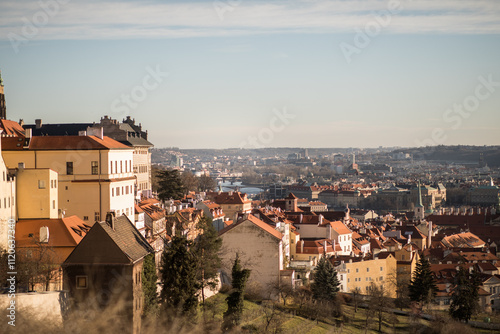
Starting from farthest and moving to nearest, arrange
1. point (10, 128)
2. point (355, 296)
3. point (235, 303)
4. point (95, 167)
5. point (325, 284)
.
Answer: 1. point (355, 296)
2. point (10, 128)
3. point (325, 284)
4. point (95, 167)
5. point (235, 303)

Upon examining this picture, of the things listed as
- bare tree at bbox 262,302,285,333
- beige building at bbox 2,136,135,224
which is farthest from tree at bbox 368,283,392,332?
beige building at bbox 2,136,135,224

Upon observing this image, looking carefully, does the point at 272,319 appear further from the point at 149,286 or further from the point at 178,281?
the point at 149,286

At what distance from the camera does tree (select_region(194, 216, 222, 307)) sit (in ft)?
127

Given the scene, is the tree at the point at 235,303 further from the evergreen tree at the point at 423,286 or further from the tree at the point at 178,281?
the evergreen tree at the point at 423,286

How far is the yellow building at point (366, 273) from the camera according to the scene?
55.3 m

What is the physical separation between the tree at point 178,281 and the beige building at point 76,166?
22.1 ft

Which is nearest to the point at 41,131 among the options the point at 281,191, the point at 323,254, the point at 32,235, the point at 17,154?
the point at 323,254

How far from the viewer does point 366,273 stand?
189 feet

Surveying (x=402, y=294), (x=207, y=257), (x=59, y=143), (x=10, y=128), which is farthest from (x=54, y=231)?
(x=402, y=294)

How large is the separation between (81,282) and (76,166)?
11.2 meters

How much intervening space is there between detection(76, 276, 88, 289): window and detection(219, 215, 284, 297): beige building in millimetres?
19390

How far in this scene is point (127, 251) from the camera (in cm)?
2816

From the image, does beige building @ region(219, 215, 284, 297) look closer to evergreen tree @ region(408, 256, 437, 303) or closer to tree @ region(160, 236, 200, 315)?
evergreen tree @ region(408, 256, 437, 303)

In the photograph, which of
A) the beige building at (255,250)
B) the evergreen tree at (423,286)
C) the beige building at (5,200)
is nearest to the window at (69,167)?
the beige building at (5,200)
